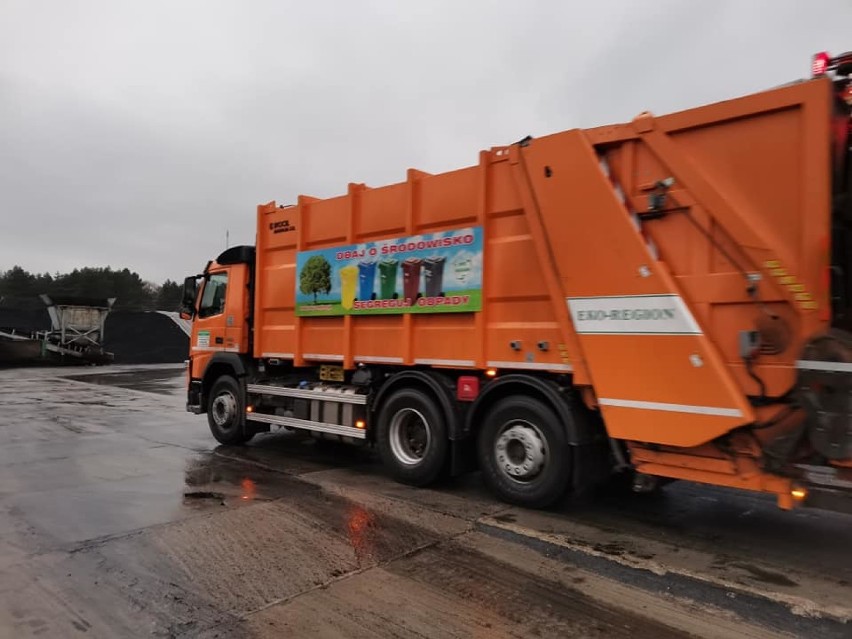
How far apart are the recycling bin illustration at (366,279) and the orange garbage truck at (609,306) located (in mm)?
47

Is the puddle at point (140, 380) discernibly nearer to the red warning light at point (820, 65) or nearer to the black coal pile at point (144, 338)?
the black coal pile at point (144, 338)

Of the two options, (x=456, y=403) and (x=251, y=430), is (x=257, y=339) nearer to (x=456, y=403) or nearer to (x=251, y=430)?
(x=251, y=430)

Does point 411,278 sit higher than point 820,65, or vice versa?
point 820,65

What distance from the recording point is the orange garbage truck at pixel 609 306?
3951 millimetres

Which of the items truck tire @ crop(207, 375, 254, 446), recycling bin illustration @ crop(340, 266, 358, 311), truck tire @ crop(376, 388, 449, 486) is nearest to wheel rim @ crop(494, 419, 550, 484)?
truck tire @ crop(376, 388, 449, 486)

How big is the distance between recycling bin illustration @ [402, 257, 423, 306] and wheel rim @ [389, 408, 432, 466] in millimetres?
1216

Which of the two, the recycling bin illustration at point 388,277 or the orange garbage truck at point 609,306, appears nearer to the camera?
the orange garbage truck at point 609,306

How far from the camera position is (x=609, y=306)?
472cm

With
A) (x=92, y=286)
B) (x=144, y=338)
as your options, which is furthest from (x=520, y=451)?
(x=92, y=286)

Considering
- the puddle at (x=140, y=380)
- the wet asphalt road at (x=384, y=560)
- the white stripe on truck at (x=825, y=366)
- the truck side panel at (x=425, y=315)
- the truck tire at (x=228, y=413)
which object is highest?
the truck side panel at (x=425, y=315)

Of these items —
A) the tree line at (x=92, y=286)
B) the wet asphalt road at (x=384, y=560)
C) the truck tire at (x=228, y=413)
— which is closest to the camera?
the wet asphalt road at (x=384, y=560)

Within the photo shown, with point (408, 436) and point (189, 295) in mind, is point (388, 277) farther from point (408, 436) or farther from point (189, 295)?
point (189, 295)

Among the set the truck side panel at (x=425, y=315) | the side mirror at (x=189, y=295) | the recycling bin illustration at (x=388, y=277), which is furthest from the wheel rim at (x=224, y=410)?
the recycling bin illustration at (x=388, y=277)

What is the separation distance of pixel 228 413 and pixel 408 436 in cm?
345
